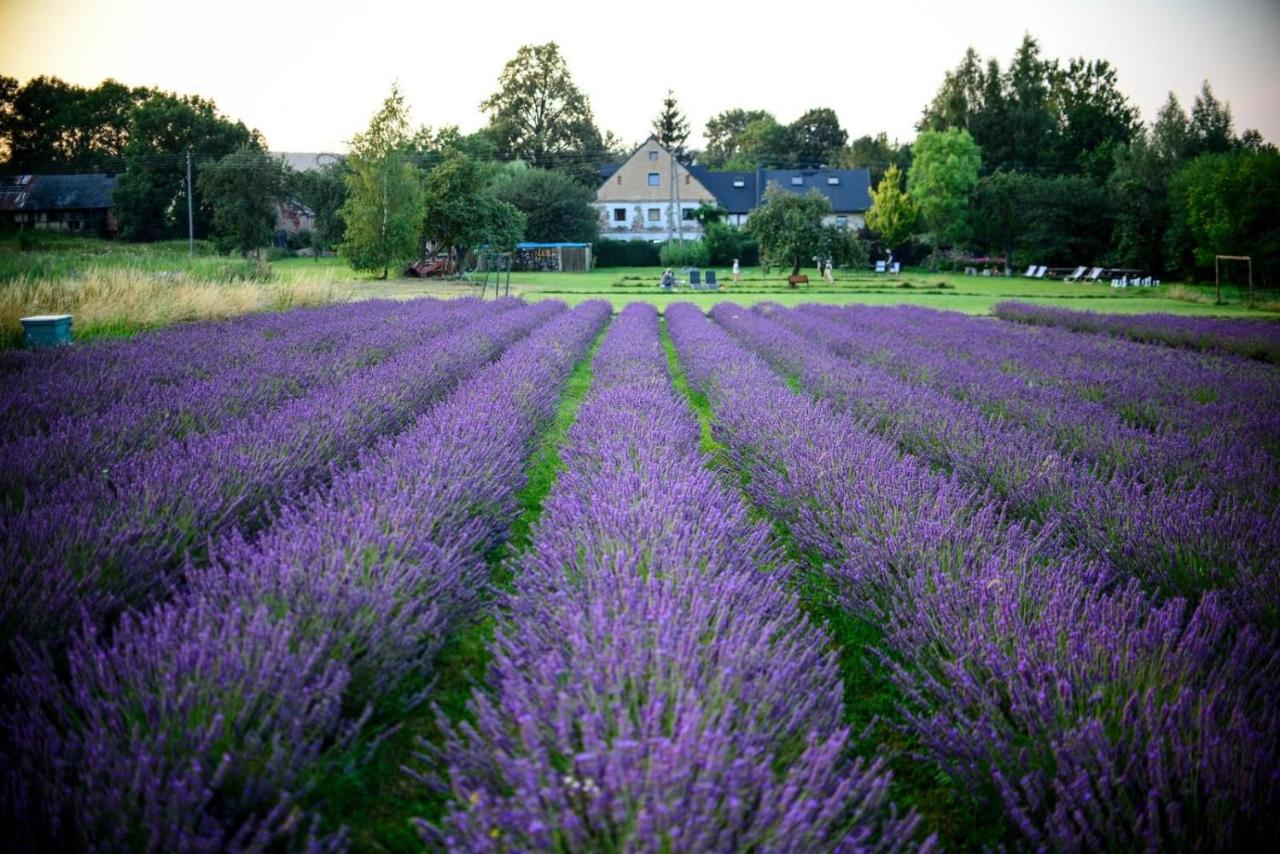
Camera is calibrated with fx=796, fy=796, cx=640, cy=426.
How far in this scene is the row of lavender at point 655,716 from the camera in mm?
1438

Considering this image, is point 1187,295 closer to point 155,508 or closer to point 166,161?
point 155,508

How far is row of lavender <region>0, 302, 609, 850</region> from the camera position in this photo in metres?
1.55

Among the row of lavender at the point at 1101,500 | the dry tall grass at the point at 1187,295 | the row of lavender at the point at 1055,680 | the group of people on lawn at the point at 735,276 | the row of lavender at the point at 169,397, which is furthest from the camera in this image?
the group of people on lawn at the point at 735,276

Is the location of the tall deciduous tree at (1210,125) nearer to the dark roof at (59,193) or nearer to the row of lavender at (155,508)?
the row of lavender at (155,508)

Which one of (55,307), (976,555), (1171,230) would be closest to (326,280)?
(55,307)

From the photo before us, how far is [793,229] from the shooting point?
3588 centimetres

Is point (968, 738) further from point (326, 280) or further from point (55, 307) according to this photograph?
point (326, 280)

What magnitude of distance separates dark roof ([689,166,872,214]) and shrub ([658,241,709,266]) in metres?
14.9

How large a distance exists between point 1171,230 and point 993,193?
1173cm

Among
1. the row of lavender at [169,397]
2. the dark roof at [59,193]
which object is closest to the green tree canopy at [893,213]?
the row of lavender at [169,397]

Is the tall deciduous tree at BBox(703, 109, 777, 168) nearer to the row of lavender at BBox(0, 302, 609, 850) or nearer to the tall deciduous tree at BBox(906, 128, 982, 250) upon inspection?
the tall deciduous tree at BBox(906, 128, 982, 250)

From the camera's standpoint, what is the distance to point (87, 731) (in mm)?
1772

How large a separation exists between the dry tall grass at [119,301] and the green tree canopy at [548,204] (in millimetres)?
33717

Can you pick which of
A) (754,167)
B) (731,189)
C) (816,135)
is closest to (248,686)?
(731,189)
